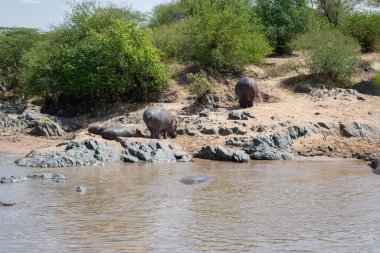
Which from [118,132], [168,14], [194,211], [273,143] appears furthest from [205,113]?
[168,14]

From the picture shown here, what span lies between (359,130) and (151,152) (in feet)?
19.8

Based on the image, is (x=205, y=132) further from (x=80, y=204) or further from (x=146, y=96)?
(x=80, y=204)

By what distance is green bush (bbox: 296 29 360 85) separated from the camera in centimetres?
2147

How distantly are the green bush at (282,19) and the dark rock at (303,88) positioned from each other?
5.74 metres

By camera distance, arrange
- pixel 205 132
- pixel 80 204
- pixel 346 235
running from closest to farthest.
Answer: pixel 346 235, pixel 80 204, pixel 205 132

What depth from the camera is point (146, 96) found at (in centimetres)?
2195

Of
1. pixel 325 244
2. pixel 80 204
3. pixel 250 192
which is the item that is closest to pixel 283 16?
pixel 250 192

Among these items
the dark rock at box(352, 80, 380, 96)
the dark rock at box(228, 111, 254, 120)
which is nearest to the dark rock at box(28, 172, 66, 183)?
the dark rock at box(228, 111, 254, 120)

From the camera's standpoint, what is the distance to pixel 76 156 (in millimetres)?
13984

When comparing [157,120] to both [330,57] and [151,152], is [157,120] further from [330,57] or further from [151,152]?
[330,57]

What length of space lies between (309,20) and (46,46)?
11597mm

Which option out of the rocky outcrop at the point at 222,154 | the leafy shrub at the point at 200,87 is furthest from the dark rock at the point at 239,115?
the rocky outcrop at the point at 222,154

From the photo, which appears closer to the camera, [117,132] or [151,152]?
[151,152]

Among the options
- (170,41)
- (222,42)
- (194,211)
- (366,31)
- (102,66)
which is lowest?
(194,211)
